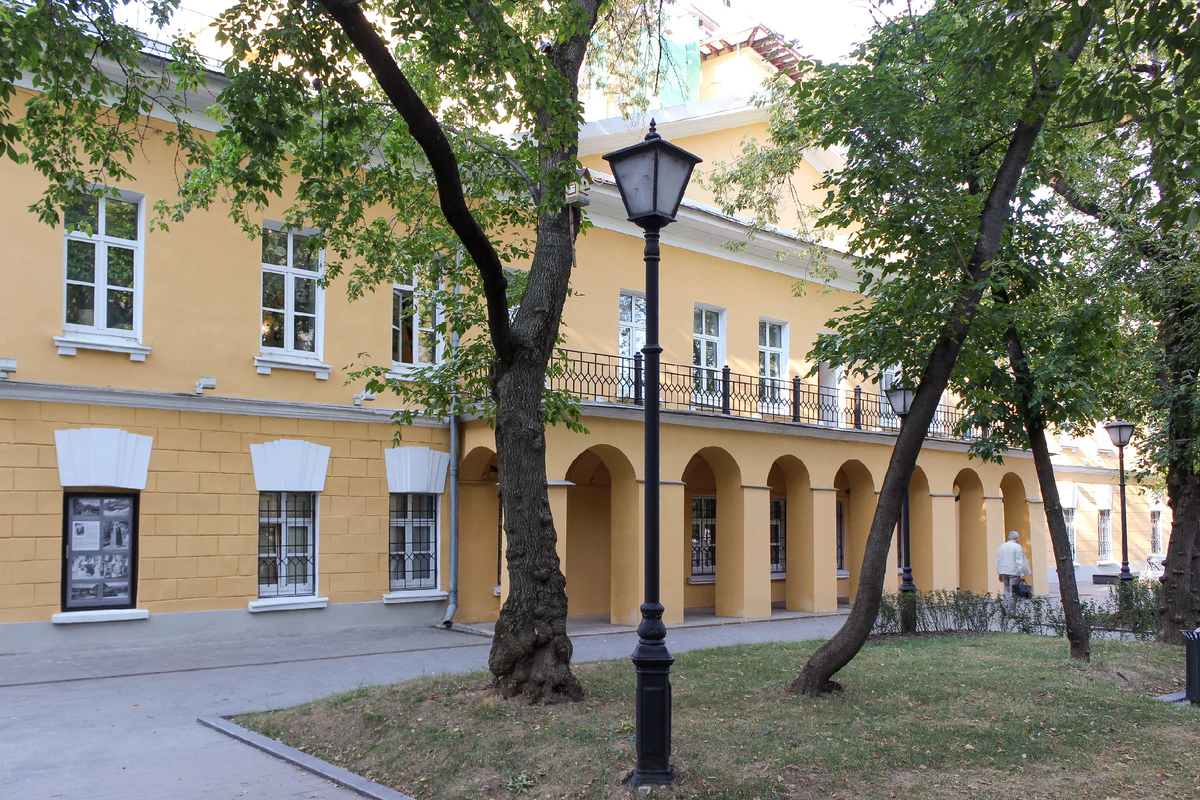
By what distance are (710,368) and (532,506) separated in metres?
11.1

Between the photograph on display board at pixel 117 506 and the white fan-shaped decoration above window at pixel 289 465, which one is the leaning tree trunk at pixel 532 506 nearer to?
the white fan-shaped decoration above window at pixel 289 465

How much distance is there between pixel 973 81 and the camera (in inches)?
329

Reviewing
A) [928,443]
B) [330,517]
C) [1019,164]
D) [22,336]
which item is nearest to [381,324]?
[330,517]

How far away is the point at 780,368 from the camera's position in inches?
843

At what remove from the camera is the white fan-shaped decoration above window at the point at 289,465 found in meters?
14.0

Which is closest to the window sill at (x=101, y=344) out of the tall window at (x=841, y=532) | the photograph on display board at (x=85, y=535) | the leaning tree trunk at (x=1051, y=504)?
the photograph on display board at (x=85, y=535)

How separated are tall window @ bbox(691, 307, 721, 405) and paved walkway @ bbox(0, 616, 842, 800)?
5.06 metres

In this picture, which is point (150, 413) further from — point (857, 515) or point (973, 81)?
point (857, 515)

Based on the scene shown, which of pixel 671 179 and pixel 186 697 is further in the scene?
pixel 186 697

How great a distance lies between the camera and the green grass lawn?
6.27m

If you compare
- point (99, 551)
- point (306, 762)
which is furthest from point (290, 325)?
point (306, 762)

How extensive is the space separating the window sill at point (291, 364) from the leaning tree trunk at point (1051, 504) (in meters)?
9.51

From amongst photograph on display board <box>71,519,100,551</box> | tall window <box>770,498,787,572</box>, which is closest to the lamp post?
photograph on display board <box>71,519,100,551</box>

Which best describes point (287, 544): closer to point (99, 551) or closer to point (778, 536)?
point (99, 551)
